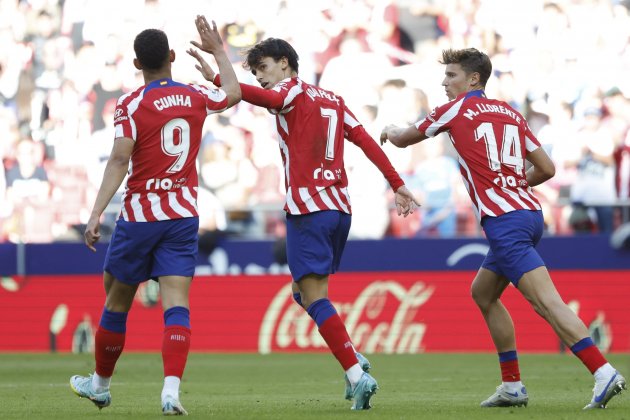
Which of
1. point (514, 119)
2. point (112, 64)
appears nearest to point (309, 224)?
point (514, 119)

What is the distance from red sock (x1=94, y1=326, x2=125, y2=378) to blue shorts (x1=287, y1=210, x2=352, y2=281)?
121 centimetres

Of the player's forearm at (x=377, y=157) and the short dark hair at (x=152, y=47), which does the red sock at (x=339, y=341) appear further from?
the short dark hair at (x=152, y=47)

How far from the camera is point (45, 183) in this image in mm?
17828

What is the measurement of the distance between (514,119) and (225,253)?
9143 mm

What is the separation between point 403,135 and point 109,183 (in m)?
2.08

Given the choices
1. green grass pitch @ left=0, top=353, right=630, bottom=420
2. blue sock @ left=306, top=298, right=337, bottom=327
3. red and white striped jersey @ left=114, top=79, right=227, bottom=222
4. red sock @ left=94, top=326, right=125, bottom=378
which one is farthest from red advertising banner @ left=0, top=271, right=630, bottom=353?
red and white striped jersey @ left=114, top=79, right=227, bottom=222

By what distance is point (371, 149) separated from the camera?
8203mm

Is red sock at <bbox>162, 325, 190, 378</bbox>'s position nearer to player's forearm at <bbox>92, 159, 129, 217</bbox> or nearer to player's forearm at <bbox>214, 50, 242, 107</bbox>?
player's forearm at <bbox>92, 159, 129, 217</bbox>

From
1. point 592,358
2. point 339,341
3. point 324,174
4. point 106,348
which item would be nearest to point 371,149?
point 324,174

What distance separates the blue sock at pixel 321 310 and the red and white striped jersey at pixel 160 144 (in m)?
1.06

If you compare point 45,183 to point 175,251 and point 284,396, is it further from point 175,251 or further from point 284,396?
point 175,251

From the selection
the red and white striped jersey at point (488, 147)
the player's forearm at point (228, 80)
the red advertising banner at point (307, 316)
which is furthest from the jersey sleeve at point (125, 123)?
the red advertising banner at point (307, 316)

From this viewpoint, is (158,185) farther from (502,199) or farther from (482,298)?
(482,298)

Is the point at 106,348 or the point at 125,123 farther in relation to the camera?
the point at 106,348
